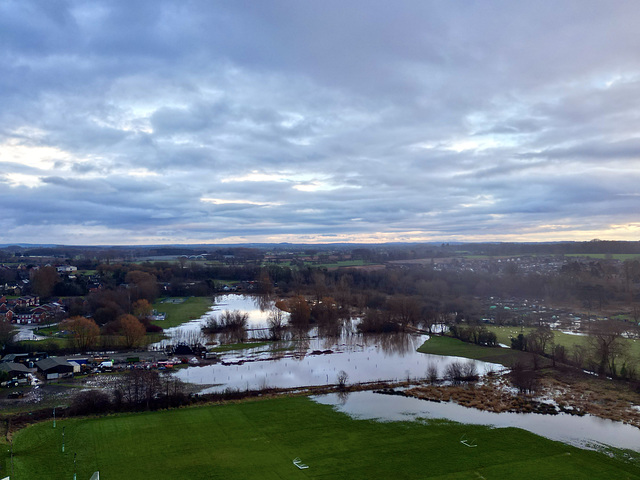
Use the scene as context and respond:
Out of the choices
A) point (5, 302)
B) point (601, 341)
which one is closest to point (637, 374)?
point (601, 341)

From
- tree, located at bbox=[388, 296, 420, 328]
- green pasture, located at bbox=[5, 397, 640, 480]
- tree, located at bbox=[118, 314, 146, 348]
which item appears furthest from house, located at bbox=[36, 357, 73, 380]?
tree, located at bbox=[388, 296, 420, 328]

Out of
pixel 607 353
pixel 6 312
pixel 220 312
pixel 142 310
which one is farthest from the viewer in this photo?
pixel 220 312

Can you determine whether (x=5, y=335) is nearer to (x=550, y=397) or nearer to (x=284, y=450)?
(x=284, y=450)

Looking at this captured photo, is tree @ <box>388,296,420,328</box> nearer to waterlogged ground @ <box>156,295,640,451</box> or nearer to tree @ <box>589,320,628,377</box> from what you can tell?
waterlogged ground @ <box>156,295,640,451</box>

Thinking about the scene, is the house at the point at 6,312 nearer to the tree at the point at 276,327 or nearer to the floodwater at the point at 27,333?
the floodwater at the point at 27,333

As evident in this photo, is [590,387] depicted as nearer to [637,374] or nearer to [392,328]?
[637,374]

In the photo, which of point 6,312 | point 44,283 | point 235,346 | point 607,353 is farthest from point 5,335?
point 607,353

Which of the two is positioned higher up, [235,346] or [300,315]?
[300,315]
